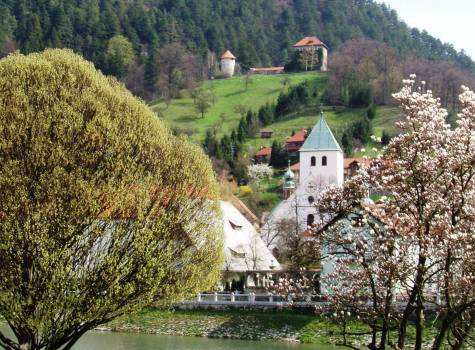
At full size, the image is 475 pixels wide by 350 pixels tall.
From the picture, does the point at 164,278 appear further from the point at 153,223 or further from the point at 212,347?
the point at 212,347

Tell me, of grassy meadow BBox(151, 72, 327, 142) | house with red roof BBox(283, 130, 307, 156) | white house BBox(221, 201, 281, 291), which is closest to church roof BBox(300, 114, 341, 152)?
Result: white house BBox(221, 201, 281, 291)

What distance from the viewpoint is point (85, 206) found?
23.9m

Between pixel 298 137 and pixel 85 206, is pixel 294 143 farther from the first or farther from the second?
pixel 85 206

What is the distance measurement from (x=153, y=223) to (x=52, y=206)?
10.0 ft

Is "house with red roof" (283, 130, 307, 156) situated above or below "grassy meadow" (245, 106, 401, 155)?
below

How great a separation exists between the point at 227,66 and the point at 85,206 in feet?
541

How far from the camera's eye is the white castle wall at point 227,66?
604 ft

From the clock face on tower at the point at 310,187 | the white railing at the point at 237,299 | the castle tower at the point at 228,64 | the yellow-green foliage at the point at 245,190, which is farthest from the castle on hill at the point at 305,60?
the white railing at the point at 237,299

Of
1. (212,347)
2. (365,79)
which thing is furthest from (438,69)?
(212,347)

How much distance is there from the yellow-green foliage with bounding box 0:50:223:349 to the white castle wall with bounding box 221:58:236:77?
15728 cm

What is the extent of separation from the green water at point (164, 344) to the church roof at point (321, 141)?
42.9 m

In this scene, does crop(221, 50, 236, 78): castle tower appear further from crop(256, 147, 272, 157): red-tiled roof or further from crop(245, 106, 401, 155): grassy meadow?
crop(256, 147, 272, 157): red-tiled roof

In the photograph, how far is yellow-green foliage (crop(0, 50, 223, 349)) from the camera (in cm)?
2334

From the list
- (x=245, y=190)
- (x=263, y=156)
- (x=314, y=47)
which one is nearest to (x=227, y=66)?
(x=314, y=47)
